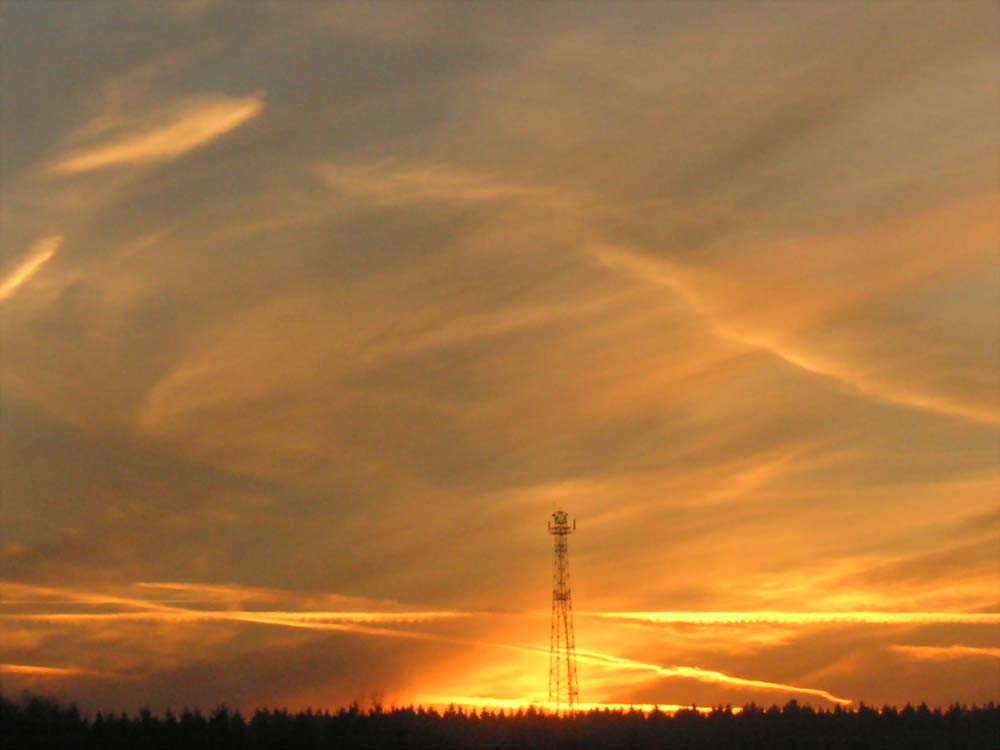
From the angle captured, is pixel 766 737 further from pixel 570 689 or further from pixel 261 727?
pixel 570 689

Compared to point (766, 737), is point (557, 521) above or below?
above

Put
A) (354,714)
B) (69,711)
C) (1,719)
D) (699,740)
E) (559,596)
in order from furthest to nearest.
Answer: (699,740) < (354,714) < (69,711) < (1,719) < (559,596)

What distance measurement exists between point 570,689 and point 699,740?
8590cm

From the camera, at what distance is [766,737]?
652ft

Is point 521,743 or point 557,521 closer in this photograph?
point 557,521

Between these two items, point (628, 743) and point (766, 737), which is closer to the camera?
point (628, 743)

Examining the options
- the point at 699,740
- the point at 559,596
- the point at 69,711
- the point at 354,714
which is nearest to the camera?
the point at 559,596

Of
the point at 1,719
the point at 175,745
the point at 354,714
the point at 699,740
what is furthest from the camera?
the point at 699,740

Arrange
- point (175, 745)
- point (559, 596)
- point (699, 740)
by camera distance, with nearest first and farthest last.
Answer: point (559, 596) → point (175, 745) → point (699, 740)

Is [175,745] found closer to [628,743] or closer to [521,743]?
[521,743]

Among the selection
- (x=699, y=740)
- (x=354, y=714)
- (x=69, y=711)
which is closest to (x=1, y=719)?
(x=69, y=711)

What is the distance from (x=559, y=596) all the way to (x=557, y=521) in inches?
266

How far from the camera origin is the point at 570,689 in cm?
11919

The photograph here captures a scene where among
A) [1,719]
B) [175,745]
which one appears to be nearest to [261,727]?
[175,745]
